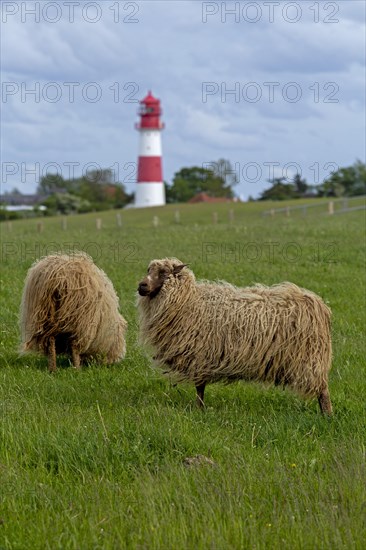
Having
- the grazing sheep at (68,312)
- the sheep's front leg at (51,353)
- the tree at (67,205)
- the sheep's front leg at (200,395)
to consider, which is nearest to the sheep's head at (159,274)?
the sheep's front leg at (200,395)

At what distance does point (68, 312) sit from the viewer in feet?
33.1

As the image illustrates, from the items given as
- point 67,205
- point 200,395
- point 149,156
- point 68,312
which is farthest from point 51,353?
point 67,205

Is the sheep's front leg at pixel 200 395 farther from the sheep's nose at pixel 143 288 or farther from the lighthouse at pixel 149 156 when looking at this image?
the lighthouse at pixel 149 156

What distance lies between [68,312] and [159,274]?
77.5 inches

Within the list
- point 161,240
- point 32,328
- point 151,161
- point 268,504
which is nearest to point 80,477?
point 268,504

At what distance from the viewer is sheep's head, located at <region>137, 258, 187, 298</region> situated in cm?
846

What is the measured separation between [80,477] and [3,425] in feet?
3.85

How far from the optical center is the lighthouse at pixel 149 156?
269 ft

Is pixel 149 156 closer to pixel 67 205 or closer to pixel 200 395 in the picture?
pixel 67 205

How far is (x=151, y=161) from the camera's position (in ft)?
270

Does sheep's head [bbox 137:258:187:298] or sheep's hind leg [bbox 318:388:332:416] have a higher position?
sheep's head [bbox 137:258:187:298]

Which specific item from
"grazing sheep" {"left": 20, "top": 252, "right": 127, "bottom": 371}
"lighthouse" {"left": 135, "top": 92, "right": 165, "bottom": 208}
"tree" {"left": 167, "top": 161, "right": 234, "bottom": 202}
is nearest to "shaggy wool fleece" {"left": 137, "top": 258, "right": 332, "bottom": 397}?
"grazing sheep" {"left": 20, "top": 252, "right": 127, "bottom": 371}

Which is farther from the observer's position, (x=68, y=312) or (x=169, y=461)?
(x=68, y=312)

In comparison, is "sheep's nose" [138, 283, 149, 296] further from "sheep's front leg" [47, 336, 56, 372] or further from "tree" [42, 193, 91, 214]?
"tree" [42, 193, 91, 214]
